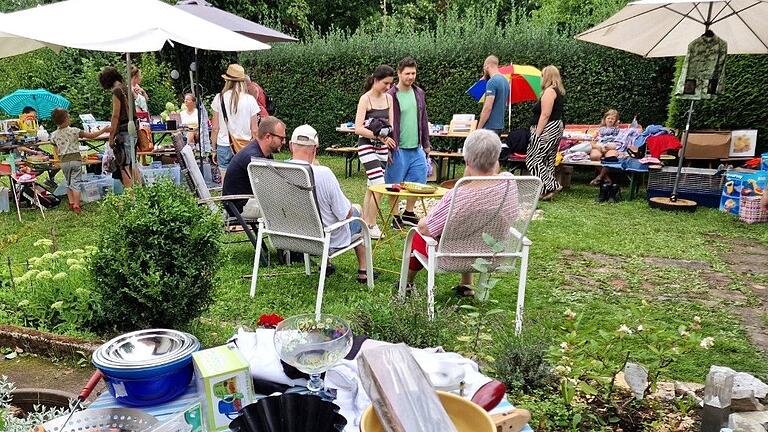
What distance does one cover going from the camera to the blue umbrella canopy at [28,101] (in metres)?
10.1

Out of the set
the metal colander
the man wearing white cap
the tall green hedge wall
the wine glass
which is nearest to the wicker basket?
the tall green hedge wall

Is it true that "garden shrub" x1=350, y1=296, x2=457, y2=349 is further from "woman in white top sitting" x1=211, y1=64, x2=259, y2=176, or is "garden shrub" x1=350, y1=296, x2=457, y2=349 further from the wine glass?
"woman in white top sitting" x1=211, y1=64, x2=259, y2=176

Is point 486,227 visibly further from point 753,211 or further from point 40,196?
point 40,196

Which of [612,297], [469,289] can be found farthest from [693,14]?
[469,289]

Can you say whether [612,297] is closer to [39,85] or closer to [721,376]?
[721,376]

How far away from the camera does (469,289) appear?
440cm

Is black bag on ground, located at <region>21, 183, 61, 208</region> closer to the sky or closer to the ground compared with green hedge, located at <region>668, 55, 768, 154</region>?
closer to the ground

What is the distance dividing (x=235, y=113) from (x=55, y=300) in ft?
12.9

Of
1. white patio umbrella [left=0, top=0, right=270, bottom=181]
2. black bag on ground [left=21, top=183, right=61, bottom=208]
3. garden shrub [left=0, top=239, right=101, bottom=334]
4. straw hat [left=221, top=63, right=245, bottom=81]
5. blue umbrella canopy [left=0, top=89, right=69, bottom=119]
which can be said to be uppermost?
white patio umbrella [left=0, top=0, right=270, bottom=181]

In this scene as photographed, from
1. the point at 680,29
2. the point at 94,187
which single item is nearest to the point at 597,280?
the point at 680,29

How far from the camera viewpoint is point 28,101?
34.2 feet

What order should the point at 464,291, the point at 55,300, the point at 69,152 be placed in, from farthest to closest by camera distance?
the point at 69,152
the point at 464,291
the point at 55,300

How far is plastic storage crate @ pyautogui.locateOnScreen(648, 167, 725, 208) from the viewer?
24.4 feet

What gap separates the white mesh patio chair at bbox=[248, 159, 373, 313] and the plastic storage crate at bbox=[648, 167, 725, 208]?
5136 mm
